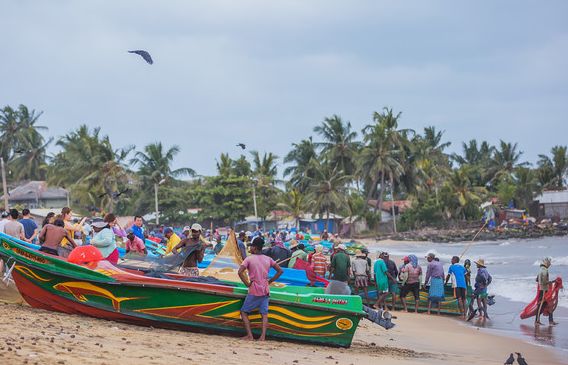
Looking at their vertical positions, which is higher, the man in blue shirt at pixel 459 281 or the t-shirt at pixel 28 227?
the t-shirt at pixel 28 227

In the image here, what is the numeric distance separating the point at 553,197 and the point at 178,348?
2889 inches

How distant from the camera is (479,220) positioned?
73.8m

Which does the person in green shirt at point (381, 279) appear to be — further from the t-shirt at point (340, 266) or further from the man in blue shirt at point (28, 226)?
the man in blue shirt at point (28, 226)

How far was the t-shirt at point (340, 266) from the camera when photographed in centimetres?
1591

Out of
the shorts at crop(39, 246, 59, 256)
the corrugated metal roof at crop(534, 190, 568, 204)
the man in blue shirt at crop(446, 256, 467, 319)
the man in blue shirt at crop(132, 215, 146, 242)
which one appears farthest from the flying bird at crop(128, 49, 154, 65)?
the corrugated metal roof at crop(534, 190, 568, 204)

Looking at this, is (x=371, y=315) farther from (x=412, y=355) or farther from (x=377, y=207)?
(x=377, y=207)

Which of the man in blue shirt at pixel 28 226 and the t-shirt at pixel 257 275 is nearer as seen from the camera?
the t-shirt at pixel 257 275

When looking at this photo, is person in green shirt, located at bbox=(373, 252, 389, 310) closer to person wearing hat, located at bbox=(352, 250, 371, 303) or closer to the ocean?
person wearing hat, located at bbox=(352, 250, 371, 303)

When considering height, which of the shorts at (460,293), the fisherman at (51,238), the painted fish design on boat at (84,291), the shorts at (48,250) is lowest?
the shorts at (460,293)

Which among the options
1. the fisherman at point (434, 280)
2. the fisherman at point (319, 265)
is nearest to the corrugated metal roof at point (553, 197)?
the fisherman at point (434, 280)

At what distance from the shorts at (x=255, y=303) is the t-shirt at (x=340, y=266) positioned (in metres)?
5.49

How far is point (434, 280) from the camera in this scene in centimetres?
1838

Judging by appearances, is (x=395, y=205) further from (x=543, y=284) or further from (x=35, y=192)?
(x=543, y=284)

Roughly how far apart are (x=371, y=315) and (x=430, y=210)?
62911 mm
